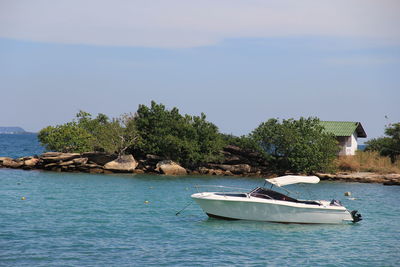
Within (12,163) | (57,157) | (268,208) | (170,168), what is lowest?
(268,208)

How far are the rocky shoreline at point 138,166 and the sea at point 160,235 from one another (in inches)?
634

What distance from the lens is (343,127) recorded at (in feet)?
225

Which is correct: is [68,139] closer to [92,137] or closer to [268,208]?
[92,137]

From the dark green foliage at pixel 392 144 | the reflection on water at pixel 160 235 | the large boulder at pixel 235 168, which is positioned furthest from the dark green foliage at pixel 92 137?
the dark green foliage at pixel 392 144

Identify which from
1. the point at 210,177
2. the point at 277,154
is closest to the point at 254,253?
the point at 210,177

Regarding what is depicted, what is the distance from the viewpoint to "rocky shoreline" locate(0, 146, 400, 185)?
5712cm

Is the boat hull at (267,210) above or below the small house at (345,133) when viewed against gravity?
below

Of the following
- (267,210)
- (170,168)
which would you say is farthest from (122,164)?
(267,210)

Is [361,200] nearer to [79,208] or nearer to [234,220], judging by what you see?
[234,220]

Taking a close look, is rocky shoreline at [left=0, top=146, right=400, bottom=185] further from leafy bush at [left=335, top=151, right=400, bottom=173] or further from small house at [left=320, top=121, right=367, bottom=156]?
Result: small house at [left=320, top=121, right=367, bottom=156]

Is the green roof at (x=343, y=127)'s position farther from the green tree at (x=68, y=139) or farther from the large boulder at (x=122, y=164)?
the green tree at (x=68, y=139)

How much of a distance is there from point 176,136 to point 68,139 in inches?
483

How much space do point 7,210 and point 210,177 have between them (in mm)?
29191

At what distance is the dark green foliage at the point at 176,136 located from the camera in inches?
2335
